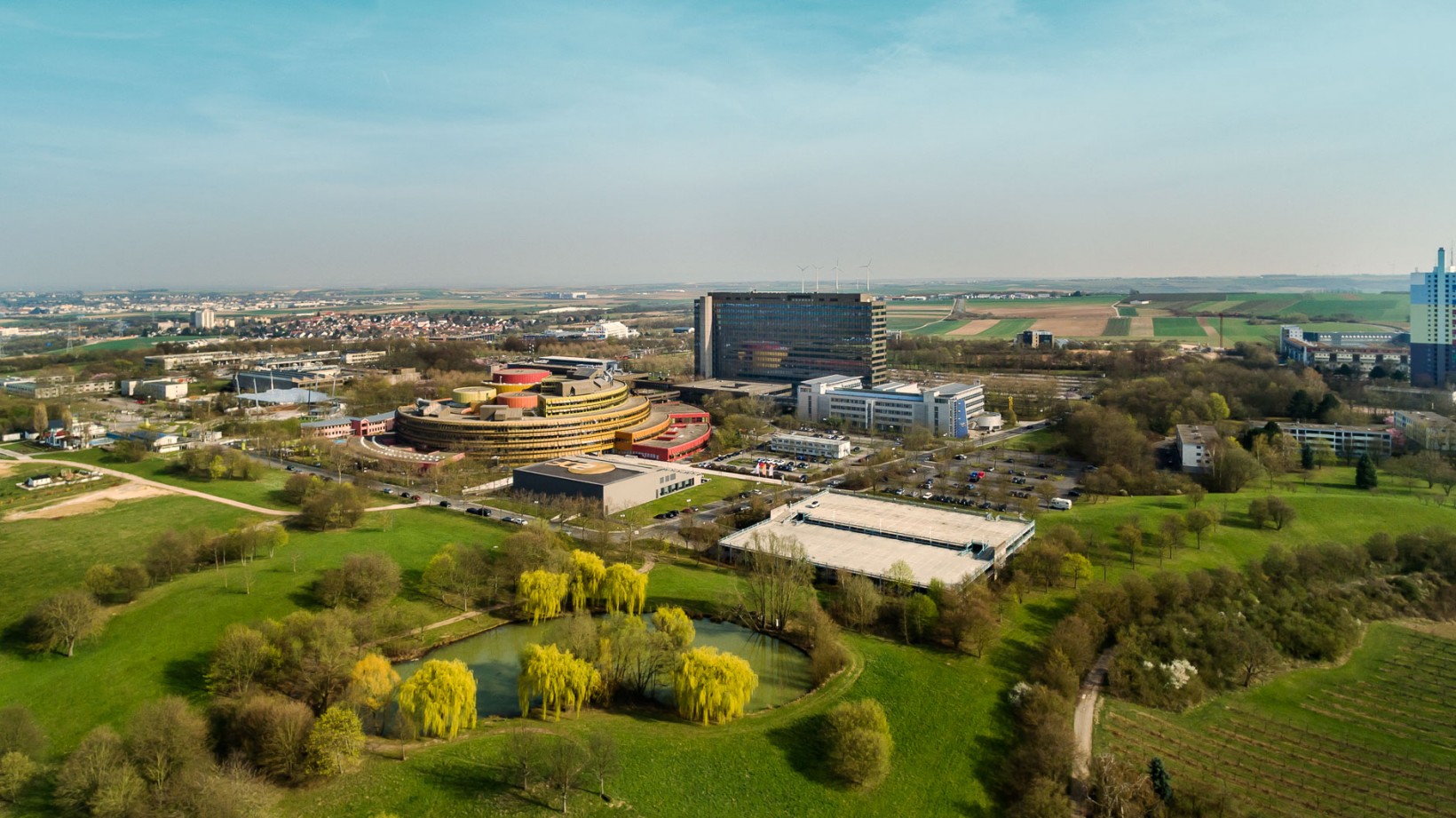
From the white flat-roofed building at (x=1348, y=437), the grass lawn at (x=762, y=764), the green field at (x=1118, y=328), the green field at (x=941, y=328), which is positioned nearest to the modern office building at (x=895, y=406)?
the white flat-roofed building at (x=1348, y=437)

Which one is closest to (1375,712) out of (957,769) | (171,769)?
(957,769)

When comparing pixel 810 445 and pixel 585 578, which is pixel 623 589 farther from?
pixel 810 445

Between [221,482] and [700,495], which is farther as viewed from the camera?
[221,482]

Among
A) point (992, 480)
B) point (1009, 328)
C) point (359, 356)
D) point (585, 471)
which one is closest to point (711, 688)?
point (585, 471)

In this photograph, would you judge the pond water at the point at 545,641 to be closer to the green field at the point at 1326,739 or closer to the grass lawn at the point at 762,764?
the grass lawn at the point at 762,764

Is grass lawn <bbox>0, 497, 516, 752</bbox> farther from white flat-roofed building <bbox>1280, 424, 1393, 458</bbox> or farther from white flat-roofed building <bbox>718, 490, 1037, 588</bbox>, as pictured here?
white flat-roofed building <bbox>1280, 424, 1393, 458</bbox>
